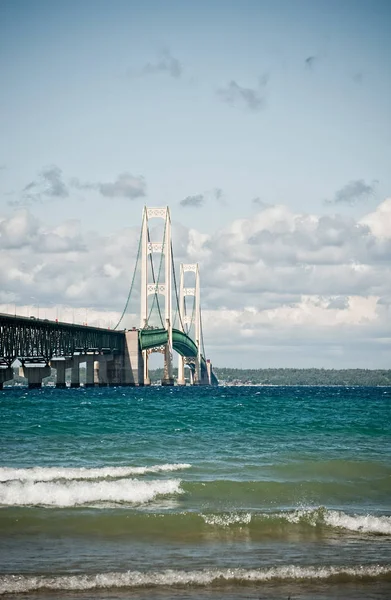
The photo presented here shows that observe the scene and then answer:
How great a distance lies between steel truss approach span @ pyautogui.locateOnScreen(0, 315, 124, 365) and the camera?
113m

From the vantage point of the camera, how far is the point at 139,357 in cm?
13788

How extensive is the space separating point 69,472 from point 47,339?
104 meters

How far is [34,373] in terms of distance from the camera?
13175 cm

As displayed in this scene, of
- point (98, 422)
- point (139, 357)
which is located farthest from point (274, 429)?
point (139, 357)

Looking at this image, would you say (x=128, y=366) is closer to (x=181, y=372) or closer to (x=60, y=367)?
(x=60, y=367)

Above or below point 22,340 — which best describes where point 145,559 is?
below

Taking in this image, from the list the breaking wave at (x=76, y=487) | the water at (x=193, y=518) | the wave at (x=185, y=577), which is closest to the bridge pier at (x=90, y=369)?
the water at (x=193, y=518)

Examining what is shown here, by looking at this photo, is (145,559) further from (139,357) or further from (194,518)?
(139,357)

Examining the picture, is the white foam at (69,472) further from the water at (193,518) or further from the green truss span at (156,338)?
the green truss span at (156,338)

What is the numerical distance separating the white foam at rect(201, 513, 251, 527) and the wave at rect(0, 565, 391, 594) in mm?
3714

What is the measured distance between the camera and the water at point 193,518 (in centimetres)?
1265

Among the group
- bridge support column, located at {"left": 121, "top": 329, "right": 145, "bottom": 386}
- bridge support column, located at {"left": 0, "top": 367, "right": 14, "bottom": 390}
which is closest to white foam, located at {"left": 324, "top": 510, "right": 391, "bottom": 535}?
bridge support column, located at {"left": 0, "top": 367, "right": 14, "bottom": 390}

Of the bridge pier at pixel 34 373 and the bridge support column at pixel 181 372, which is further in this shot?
the bridge support column at pixel 181 372

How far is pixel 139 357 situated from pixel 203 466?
113073 mm
